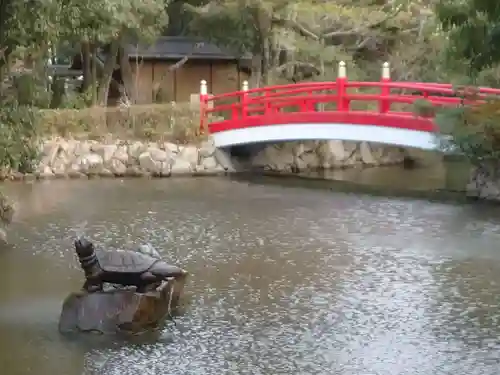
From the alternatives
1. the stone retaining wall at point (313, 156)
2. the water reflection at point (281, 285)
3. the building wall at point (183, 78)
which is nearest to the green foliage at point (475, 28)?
the water reflection at point (281, 285)

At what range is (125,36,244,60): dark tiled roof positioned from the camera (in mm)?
23469

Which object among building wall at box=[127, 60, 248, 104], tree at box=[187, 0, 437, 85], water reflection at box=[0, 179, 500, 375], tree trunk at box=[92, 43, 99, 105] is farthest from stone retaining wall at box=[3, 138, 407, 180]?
building wall at box=[127, 60, 248, 104]

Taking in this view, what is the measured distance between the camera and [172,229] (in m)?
11.7

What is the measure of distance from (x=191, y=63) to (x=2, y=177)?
30.8 ft

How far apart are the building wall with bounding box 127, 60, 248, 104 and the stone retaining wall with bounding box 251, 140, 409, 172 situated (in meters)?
5.56

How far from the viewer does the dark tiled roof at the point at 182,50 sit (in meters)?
23.5

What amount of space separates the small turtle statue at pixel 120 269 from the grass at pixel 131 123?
10.9 metres

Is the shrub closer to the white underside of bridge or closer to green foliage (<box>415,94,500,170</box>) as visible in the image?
green foliage (<box>415,94,500,170</box>)

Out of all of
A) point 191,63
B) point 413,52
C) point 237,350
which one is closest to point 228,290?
point 237,350

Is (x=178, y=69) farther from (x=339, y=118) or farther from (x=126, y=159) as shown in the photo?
(x=339, y=118)

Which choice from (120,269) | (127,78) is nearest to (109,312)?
(120,269)

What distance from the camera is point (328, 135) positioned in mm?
16312

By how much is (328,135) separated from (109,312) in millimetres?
9767

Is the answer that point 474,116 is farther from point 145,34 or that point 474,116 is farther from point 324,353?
point 145,34
